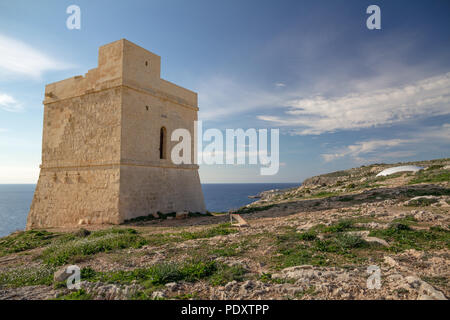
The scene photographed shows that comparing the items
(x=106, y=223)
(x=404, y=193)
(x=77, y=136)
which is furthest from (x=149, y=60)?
(x=404, y=193)

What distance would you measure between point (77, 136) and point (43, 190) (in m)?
4.44

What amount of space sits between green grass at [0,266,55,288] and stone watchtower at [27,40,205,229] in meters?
6.97

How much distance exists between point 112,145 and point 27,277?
30.7 ft

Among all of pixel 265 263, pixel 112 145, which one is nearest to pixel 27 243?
pixel 112 145

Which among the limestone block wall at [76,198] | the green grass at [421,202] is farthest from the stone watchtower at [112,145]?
the green grass at [421,202]

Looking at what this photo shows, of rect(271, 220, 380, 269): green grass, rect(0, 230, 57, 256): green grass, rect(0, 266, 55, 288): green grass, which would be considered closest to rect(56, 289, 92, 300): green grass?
rect(0, 266, 55, 288): green grass

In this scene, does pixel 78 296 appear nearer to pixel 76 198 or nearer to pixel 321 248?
pixel 321 248

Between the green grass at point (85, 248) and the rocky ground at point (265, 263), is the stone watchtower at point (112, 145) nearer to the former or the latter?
the rocky ground at point (265, 263)

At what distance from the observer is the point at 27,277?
597cm

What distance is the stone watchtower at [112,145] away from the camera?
564 inches

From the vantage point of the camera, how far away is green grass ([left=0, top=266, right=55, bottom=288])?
18.3 ft

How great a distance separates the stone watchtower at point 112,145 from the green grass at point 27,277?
697 cm

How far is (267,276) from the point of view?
502cm

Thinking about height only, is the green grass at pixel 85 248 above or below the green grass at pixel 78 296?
below
